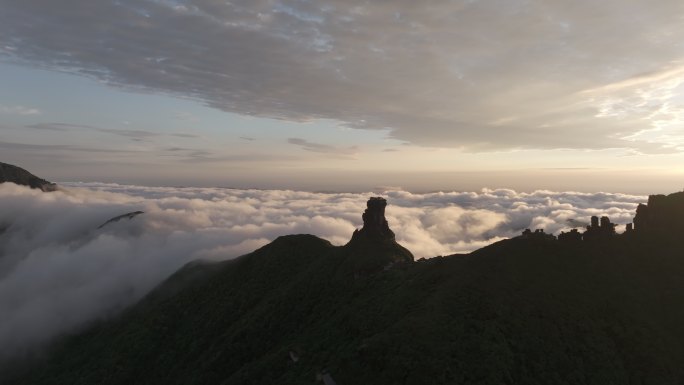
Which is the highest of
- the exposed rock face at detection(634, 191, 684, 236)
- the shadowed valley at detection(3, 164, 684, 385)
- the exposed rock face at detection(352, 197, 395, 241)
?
the exposed rock face at detection(634, 191, 684, 236)

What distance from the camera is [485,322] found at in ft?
311

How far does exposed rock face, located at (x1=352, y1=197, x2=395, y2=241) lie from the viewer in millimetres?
182125

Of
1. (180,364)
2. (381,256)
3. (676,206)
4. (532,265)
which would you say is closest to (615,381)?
(532,265)

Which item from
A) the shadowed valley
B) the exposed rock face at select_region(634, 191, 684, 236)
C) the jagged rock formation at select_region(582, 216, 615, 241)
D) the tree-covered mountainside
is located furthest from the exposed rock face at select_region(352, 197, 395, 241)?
the exposed rock face at select_region(634, 191, 684, 236)

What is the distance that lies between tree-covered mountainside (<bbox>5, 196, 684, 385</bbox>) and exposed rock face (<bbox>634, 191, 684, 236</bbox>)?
4239 mm

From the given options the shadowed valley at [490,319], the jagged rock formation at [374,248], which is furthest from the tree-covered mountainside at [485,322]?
the jagged rock formation at [374,248]

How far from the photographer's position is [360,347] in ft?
305

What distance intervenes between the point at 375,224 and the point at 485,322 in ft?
300

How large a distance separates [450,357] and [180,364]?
13130cm

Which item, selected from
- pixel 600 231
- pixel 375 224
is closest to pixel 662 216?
pixel 600 231

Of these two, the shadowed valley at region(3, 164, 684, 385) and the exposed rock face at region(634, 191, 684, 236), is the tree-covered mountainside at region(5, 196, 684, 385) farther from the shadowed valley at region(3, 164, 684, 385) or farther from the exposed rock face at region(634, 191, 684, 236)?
the exposed rock face at region(634, 191, 684, 236)

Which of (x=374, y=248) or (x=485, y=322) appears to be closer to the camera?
(x=485, y=322)

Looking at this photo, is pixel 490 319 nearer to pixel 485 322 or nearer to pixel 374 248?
pixel 485 322

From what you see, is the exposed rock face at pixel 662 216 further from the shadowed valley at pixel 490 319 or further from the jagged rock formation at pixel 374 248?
the jagged rock formation at pixel 374 248
